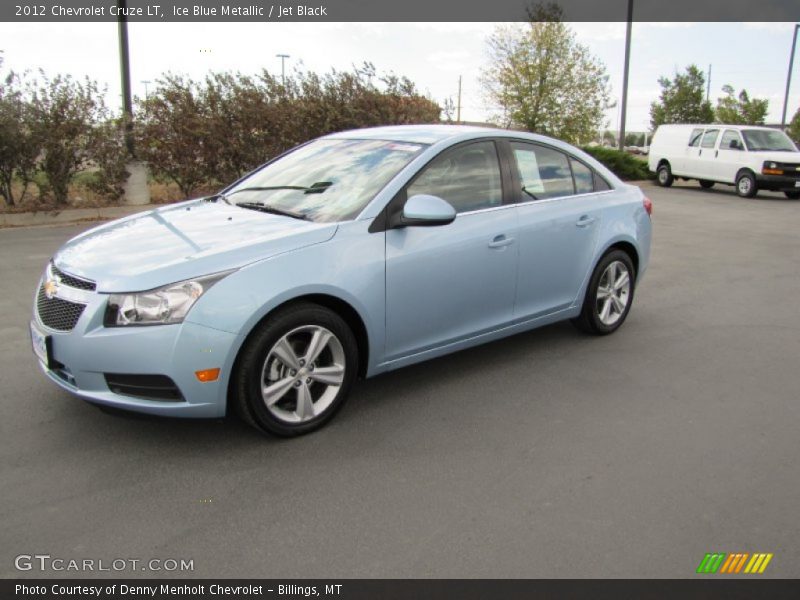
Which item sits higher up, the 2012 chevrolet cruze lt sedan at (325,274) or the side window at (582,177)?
the side window at (582,177)

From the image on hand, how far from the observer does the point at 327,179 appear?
4531 mm

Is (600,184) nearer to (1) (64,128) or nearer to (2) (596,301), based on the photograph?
(2) (596,301)

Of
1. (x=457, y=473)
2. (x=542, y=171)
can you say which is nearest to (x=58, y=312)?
(x=457, y=473)

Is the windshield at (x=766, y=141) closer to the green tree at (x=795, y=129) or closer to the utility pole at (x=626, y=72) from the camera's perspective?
the utility pole at (x=626, y=72)

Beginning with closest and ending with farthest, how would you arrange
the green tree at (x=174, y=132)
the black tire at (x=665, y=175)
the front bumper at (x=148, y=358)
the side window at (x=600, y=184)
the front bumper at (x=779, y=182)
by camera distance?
the front bumper at (x=148, y=358) → the side window at (x=600, y=184) → the green tree at (x=174, y=132) → the front bumper at (x=779, y=182) → the black tire at (x=665, y=175)

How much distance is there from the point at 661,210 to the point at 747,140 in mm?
5769

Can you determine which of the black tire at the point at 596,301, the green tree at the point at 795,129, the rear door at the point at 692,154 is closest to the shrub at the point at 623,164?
the rear door at the point at 692,154

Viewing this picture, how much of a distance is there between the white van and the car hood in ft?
58.9

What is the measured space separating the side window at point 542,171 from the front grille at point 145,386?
277 cm

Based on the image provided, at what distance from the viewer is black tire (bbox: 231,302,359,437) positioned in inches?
139

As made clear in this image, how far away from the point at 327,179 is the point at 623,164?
67.8 feet

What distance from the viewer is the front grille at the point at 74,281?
11.4ft

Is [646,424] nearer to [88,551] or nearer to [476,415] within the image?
[476,415]
